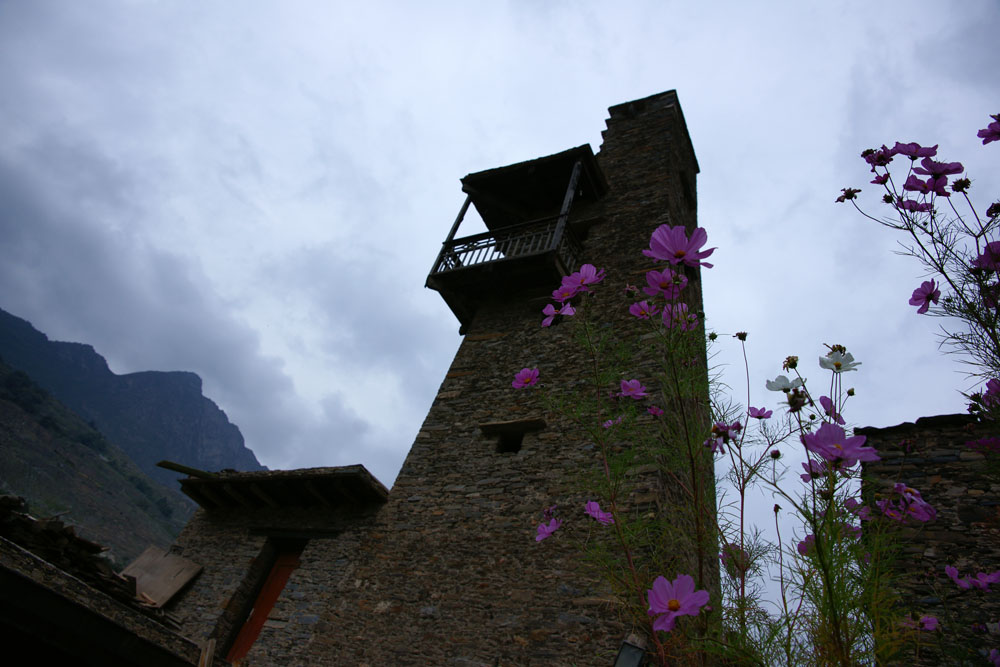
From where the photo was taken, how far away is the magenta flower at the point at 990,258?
6.91 feet

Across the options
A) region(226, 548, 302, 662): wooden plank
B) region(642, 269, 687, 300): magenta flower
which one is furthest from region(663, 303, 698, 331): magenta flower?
region(226, 548, 302, 662): wooden plank

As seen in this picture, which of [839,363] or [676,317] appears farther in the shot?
[676,317]

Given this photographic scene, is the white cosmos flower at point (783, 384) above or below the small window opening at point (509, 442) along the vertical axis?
below

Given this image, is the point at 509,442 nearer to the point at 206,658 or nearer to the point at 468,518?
the point at 468,518

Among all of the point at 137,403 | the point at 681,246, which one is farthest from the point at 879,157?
the point at 137,403

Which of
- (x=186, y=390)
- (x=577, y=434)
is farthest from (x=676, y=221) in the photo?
(x=186, y=390)

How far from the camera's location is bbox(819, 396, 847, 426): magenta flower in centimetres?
192

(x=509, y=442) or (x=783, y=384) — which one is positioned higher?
(x=509, y=442)

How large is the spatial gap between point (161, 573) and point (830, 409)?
310 inches

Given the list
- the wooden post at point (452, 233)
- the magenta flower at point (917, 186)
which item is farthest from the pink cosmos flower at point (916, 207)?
the wooden post at point (452, 233)

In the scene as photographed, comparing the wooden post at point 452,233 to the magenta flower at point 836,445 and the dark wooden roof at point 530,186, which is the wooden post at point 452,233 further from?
the magenta flower at point 836,445

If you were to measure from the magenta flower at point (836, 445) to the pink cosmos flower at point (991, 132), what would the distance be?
150 centimetres

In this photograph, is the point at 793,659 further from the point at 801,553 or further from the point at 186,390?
the point at 186,390

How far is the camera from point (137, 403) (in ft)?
253
